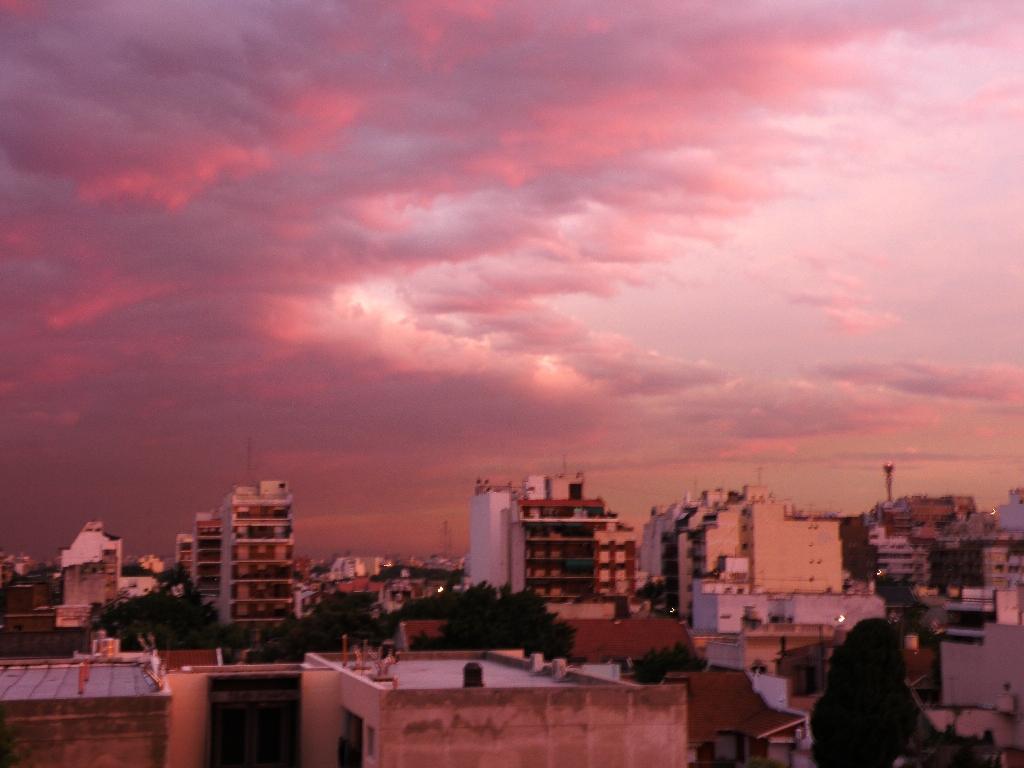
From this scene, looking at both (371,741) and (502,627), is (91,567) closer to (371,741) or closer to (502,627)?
(502,627)

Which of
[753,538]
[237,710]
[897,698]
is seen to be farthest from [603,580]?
[237,710]

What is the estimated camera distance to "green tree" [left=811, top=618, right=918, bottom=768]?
42219mm

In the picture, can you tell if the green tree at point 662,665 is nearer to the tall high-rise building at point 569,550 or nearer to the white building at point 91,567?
the tall high-rise building at point 569,550

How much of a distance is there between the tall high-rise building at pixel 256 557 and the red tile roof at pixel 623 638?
3927 centimetres

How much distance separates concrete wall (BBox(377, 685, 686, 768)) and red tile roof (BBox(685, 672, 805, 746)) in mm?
23070

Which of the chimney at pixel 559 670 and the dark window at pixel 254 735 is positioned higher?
the chimney at pixel 559 670

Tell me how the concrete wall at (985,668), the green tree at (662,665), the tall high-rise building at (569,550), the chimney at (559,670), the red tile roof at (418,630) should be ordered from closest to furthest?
1. the chimney at (559,670)
2. the concrete wall at (985,668)
3. the green tree at (662,665)
4. the red tile roof at (418,630)
5. the tall high-rise building at (569,550)

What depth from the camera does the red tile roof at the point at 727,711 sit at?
50438 millimetres

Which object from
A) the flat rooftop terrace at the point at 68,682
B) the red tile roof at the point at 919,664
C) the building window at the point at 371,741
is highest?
the flat rooftop terrace at the point at 68,682

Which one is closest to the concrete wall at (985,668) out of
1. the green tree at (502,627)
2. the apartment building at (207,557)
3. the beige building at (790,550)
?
the green tree at (502,627)

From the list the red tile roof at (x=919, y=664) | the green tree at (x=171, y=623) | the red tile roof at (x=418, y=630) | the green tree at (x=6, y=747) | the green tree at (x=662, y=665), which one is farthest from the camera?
the green tree at (x=171, y=623)

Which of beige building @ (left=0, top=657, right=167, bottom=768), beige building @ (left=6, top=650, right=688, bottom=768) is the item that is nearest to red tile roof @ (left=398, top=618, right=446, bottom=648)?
beige building @ (left=6, top=650, right=688, bottom=768)

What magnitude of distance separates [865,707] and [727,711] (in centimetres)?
1052

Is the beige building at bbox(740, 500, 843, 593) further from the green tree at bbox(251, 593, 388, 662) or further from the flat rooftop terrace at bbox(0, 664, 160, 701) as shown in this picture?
the flat rooftop terrace at bbox(0, 664, 160, 701)
